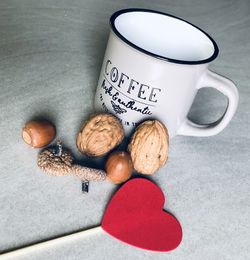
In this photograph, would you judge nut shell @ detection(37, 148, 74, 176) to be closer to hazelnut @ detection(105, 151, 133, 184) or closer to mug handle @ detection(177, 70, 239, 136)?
hazelnut @ detection(105, 151, 133, 184)

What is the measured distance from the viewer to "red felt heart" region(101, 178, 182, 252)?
1.53 ft

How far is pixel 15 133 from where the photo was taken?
1.82 ft

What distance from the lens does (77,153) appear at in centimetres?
54

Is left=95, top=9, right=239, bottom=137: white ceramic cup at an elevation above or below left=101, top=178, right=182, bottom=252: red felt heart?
above

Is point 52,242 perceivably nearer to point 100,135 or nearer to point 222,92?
point 100,135

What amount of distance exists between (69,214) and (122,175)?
8 cm

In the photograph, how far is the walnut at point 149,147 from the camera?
0.51 meters

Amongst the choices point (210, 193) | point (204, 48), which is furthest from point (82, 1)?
point (210, 193)

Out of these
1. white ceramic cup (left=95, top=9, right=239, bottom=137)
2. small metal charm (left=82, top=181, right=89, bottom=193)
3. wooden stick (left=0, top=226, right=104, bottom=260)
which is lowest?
wooden stick (left=0, top=226, right=104, bottom=260)

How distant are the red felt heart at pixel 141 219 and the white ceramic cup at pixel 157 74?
0.09 metres

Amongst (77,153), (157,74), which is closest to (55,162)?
(77,153)

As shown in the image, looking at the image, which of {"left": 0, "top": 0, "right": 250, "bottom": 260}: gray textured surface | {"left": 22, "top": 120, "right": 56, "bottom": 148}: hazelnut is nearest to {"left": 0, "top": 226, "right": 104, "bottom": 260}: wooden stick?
{"left": 0, "top": 0, "right": 250, "bottom": 260}: gray textured surface

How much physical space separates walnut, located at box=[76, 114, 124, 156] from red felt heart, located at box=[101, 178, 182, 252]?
0.05 m

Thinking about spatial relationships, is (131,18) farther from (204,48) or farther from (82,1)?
(82,1)
